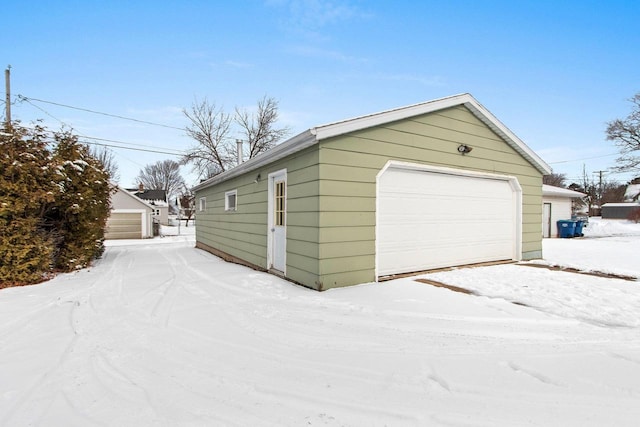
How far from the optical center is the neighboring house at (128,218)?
17.6 m

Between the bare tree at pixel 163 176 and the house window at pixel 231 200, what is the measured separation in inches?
1607

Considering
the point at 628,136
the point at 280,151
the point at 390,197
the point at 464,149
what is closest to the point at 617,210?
the point at 628,136

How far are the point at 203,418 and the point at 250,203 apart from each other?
18.6ft

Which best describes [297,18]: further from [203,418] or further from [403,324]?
[203,418]

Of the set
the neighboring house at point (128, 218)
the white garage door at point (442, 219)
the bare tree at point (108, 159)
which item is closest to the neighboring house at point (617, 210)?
the white garage door at point (442, 219)

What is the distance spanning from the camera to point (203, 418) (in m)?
1.72

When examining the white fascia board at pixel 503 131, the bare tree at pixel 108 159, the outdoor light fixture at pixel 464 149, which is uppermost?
the bare tree at pixel 108 159

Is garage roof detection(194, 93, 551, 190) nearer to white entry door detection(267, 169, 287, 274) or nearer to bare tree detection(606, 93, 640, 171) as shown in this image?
white entry door detection(267, 169, 287, 274)

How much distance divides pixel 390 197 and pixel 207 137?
21.6 meters

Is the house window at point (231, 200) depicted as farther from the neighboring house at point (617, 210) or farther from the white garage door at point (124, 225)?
the neighboring house at point (617, 210)

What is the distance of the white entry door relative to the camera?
5617 millimetres

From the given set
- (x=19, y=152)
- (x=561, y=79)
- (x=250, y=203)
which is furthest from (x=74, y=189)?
(x=561, y=79)

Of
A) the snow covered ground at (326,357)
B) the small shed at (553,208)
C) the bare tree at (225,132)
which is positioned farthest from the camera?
the bare tree at (225,132)

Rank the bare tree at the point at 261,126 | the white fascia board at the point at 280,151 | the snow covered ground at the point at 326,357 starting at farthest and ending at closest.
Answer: the bare tree at the point at 261,126
the white fascia board at the point at 280,151
the snow covered ground at the point at 326,357
